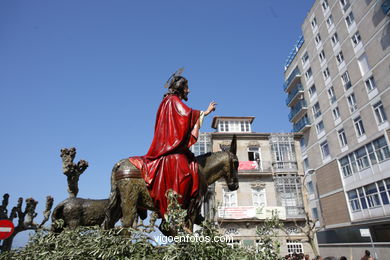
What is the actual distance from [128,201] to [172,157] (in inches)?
38.8

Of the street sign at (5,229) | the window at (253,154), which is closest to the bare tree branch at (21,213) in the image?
the street sign at (5,229)

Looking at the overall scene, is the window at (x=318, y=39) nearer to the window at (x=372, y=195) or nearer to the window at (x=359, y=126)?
the window at (x=359, y=126)

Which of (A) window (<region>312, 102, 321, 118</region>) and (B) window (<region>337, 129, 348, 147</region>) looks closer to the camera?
(B) window (<region>337, 129, 348, 147</region>)

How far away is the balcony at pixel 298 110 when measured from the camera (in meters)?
37.3

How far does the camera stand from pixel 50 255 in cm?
334

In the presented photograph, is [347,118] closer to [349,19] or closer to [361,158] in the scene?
[361,158]

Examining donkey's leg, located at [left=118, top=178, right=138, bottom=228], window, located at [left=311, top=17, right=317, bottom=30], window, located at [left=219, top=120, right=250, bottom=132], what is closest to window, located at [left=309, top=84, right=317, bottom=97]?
window, located at [left=311, top=17, right=317, bottom=30]

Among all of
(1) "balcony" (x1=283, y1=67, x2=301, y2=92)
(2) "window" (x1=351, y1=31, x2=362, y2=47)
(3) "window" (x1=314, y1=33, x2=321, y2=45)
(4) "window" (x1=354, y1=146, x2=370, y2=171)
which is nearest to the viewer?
(4) "window" (x1=354, y1=146, x2=370, y2=171)

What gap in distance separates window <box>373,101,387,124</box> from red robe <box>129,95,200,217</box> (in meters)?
24.7

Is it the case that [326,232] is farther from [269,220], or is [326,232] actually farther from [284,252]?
[269,220]

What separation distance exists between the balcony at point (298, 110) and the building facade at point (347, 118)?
22 centimetres

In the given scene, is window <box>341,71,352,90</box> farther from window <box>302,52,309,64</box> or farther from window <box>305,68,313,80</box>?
window <box>302,52,309,64</box>

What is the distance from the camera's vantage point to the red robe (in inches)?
176

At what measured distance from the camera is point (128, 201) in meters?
4.43
